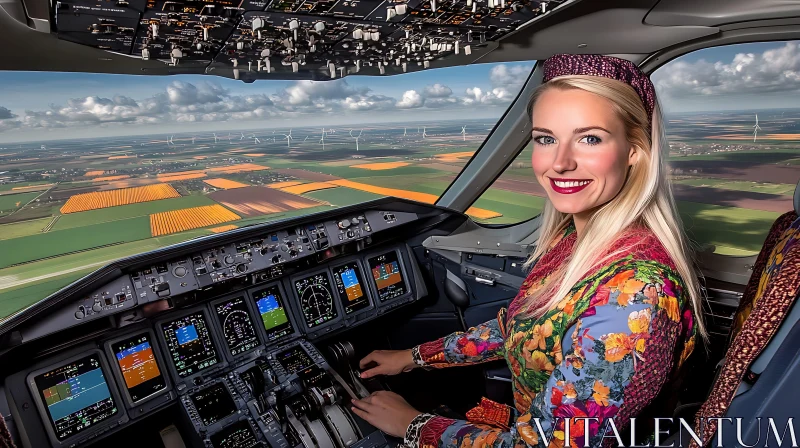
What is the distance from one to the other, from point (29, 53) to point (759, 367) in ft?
8.77

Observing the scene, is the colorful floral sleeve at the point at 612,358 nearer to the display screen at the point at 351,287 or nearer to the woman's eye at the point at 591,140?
the woman's eye at the point at 591,140

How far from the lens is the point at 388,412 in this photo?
1.47m

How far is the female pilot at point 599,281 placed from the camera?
33.8 inches

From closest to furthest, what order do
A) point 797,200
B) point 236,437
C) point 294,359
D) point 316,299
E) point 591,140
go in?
point 591,140, point 797,200, point 236,437, point 294,359, point 316,299

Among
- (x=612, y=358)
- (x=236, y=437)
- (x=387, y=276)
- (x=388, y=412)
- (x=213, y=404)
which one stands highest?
(x=612, y=358)

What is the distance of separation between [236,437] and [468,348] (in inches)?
49.9

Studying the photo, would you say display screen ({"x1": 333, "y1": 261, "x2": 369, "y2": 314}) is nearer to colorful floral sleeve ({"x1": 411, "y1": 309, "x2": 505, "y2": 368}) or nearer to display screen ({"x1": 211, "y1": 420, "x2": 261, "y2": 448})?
display screen ({"x1": 211, "y1": 420, "x2": 261, "y2": 448})

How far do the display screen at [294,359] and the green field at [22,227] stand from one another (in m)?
1.37

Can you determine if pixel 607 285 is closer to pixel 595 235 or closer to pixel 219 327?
pixel 595 235

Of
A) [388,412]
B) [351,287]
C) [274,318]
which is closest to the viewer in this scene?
[388,412]

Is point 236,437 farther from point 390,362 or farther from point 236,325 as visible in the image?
point 390,362

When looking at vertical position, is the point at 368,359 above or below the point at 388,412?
below

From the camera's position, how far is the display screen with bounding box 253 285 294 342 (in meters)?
2.75

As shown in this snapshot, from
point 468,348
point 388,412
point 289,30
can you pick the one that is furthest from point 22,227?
point 468,348
